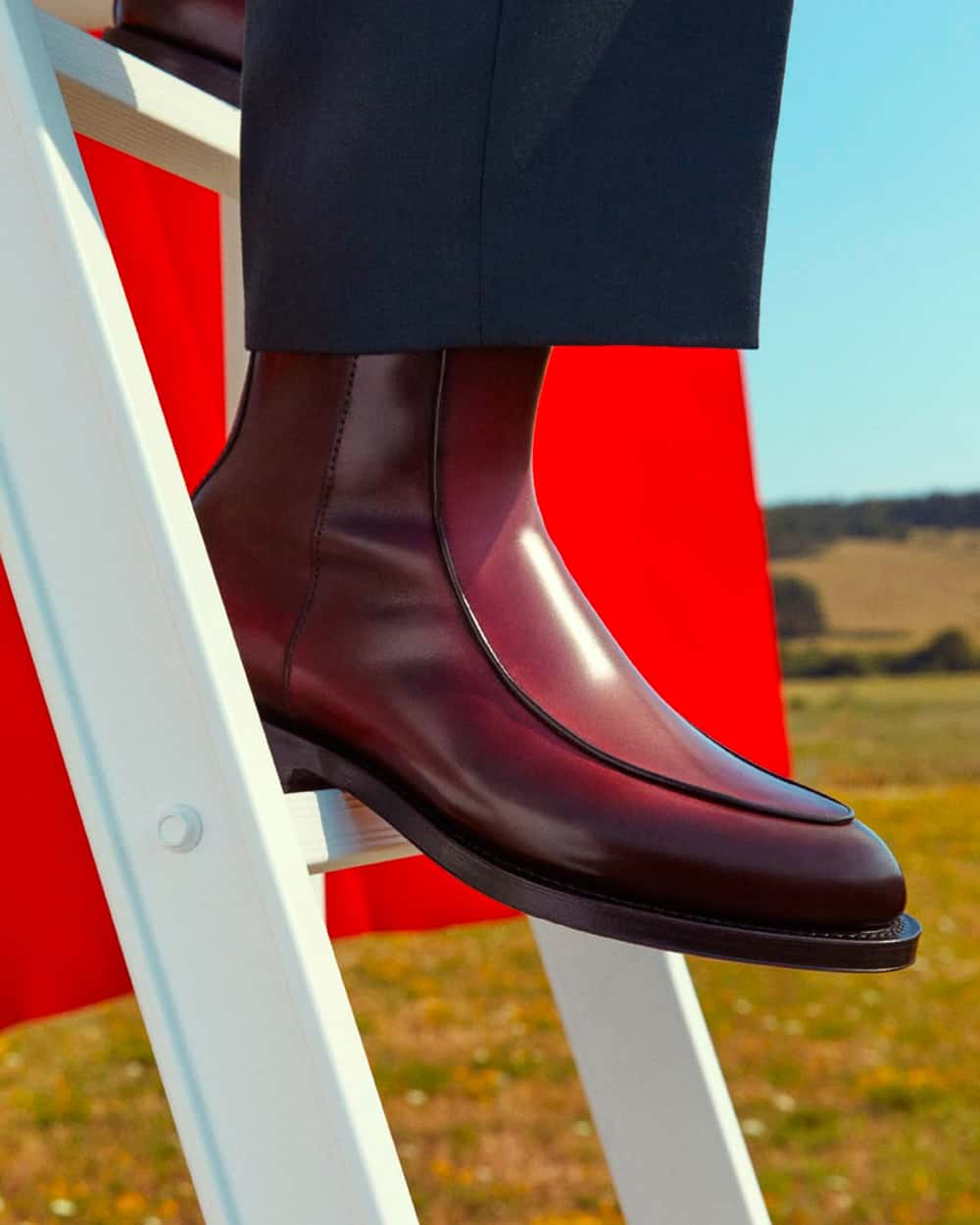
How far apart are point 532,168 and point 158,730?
0.25m

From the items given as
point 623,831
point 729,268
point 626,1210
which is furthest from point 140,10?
point 626,1210

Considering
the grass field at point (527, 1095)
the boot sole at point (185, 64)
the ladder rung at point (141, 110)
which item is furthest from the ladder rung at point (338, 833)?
the grass field at point (527, 1095)

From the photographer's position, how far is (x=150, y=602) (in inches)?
18.9

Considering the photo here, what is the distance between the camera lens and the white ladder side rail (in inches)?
17.4

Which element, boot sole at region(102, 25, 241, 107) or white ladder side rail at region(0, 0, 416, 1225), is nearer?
white ladder side rail at region(0, 0, 416, 1225)

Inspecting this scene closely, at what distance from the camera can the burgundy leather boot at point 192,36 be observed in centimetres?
88

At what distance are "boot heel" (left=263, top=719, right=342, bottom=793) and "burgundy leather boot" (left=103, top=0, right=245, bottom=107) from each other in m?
0.48

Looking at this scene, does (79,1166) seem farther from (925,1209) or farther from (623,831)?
(623,831)

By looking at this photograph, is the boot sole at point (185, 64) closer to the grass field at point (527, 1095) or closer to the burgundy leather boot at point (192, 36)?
the burgundy leather boot at point (192, 36)

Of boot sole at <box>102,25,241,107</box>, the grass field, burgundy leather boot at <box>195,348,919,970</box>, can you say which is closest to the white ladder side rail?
burgundy leather boot at <box>195,348,919,970</box>

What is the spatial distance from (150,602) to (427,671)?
13 cm

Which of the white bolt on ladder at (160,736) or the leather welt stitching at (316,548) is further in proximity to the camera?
the leather welt stitching at (316,548)

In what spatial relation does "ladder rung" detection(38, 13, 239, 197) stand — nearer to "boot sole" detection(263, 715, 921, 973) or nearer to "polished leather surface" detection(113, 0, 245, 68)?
"polished leather surface" detection(113, 0, 245, 68)

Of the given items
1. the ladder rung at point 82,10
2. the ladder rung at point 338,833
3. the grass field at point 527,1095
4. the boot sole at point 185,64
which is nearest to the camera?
the ladder rung at point 338,833
